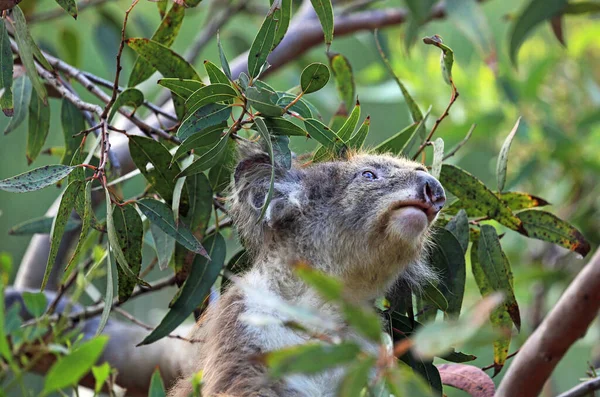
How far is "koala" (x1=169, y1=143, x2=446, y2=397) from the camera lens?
2191 millimetres

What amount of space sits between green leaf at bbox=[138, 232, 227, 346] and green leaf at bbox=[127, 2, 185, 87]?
655 millimetres

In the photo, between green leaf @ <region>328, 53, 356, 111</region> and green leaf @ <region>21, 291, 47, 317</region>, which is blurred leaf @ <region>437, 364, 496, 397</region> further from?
green leaf @ <region>21, 291, 47, 317</region>

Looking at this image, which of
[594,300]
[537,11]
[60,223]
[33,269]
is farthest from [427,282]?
[33,269]

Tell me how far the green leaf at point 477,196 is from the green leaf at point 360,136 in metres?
0.27

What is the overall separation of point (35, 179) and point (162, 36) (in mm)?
859

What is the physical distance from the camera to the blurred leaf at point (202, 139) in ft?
6.52

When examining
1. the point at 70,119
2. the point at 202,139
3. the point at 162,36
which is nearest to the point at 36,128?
the point at 70,119

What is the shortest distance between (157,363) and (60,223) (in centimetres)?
164

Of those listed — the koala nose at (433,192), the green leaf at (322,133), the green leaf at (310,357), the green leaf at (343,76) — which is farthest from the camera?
the green leaf at (343,76)

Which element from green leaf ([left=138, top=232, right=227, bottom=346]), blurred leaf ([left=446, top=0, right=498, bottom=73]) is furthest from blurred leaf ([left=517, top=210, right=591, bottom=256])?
blurred leaf ([left=446, top=0, right=498, bottom=73])

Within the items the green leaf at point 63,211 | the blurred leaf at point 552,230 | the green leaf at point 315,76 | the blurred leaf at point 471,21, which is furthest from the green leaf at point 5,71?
the blurred leaf at point 471,21

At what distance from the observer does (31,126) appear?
275cm

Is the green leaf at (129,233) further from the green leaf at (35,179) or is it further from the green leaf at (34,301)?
the green leaf at (34,301)

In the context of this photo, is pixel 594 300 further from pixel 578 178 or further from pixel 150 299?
pixel 150 299
